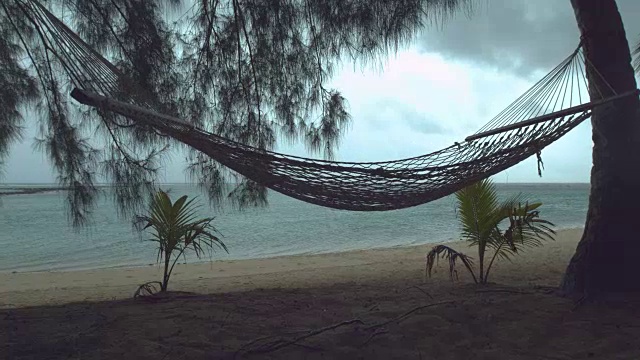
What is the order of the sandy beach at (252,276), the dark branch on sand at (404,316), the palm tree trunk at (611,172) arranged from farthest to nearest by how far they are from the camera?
the sandy beach at (252,276) < the palm tree trunk at (611,172) < the dark branch on sand at (404,316)

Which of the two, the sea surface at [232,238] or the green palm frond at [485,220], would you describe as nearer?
the green palm frond at [485,220]

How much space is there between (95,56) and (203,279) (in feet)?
11.1

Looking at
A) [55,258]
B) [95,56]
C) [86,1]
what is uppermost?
[86,1]

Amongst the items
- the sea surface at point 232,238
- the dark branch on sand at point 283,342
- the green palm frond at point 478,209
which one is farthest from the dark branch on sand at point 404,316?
the sea surface at point 232,238

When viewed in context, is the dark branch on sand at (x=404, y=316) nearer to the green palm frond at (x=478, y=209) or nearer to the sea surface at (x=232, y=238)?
the green palm frond at (x=478, y=209)

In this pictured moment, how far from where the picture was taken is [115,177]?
2.83 meters

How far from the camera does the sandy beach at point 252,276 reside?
414cm

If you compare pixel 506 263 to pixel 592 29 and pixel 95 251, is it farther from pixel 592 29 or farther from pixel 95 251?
pixel 95 251

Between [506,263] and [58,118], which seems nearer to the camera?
[58,118]

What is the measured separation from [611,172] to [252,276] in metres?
3.56

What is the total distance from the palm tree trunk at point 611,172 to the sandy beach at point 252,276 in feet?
3.52

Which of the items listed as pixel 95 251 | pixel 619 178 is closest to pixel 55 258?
pixel 95 251

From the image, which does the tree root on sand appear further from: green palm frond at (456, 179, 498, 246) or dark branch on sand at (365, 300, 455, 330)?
green palm frond at (456, 179, 498, 246)

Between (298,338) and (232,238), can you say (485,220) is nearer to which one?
(298,338)
